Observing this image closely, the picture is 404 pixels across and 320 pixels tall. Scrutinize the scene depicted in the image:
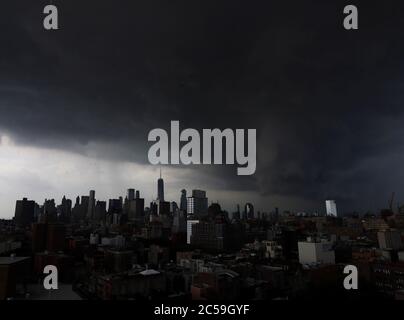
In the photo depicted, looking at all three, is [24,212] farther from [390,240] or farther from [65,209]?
[390,240]

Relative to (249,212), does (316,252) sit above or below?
below

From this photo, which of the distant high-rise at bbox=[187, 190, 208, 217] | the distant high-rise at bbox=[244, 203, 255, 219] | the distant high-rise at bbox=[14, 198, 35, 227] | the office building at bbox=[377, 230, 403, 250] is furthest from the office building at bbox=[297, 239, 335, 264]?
the distant high-rise at bbox=[14, 198, 35, 227]

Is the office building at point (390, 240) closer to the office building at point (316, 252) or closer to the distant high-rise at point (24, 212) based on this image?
the office building at point (316, 252)

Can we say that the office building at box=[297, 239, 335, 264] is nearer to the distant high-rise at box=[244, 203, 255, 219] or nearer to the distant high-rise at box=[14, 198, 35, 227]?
the distant high-rise at box=[244, 203, 255, 219]

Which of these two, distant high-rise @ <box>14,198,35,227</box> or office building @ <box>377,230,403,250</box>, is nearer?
office building @ <box>377,230,403,250</box>

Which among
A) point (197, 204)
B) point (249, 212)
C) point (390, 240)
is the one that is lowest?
point (390, 240)

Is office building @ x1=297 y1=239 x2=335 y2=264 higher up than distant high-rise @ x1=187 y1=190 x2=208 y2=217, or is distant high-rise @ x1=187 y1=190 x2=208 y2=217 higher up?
distant high-rise @ x1=187 y1=190 x2=208 y2=217

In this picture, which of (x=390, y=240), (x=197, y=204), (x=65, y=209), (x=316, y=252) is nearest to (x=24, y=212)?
(x=65, y=209)

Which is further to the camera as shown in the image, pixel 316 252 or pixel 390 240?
pixel 390 240
